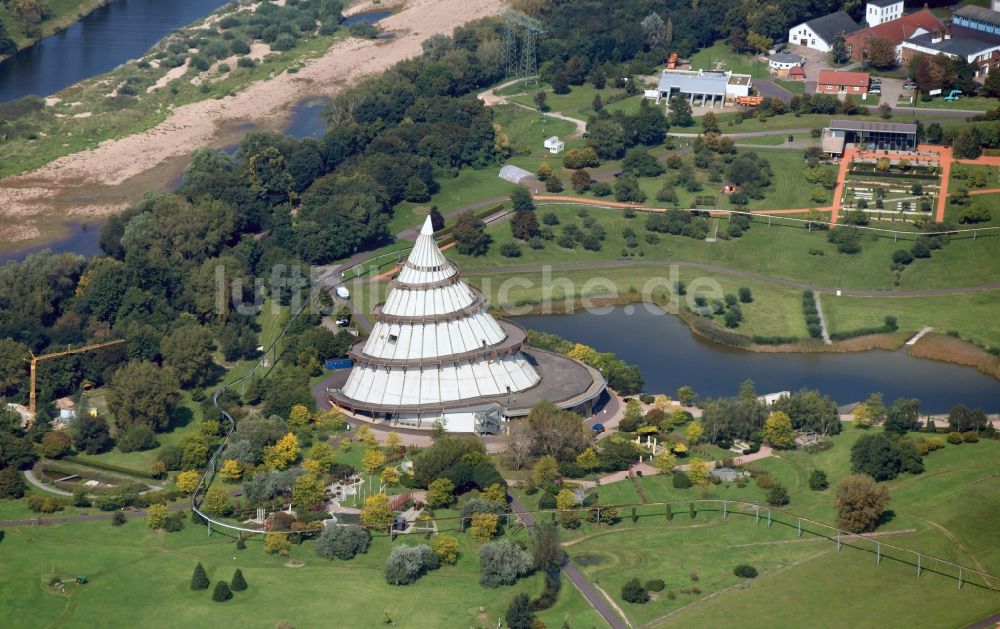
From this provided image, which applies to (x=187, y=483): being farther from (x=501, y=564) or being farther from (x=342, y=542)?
(x=501, y=564)

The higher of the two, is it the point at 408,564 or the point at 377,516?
the point at 377,516

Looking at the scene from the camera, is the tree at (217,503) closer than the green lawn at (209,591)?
No

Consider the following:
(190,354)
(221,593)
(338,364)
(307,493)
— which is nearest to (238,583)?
(221,593)

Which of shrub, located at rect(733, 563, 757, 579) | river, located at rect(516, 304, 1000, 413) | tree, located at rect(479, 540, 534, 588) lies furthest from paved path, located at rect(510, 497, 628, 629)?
river, located at rect(516, 304, 1000, 413)

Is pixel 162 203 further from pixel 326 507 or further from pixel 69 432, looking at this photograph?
pixel 326 507

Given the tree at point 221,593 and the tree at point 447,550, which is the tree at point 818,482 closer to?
the tree at point 447,550

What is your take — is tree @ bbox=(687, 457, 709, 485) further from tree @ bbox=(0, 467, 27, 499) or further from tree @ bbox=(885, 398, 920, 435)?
tree @ bbox=(0, 467, 27, 499)

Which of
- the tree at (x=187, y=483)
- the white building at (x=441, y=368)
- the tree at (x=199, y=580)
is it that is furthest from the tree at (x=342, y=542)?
the white building at (x=441, y=368)
